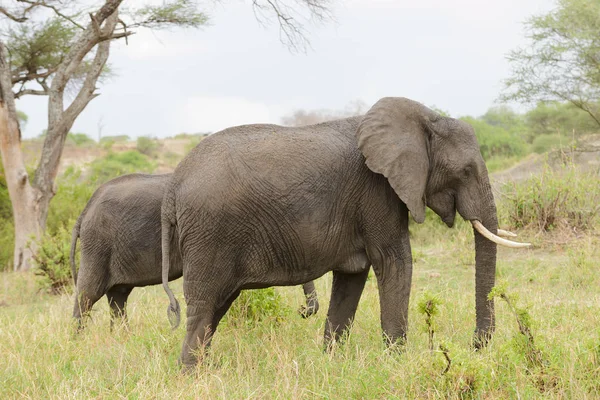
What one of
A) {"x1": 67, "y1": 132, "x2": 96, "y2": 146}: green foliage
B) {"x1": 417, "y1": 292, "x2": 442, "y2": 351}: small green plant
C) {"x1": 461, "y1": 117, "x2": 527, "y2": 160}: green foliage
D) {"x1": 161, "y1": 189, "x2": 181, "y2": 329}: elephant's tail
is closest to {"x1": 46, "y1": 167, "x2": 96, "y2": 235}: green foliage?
{"x1": 161, "y1": 189, "x2": 181, "y2": 329}: elephant's tail

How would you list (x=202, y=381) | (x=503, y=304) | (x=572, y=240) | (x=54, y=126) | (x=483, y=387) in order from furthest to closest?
(x=54, y=126) → (x=572, y=240) → (x=503, y=304) → (x=202, y=381) → (x=483, y=387)

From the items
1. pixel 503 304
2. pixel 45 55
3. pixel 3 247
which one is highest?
pixel 45 55

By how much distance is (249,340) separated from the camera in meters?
5.03

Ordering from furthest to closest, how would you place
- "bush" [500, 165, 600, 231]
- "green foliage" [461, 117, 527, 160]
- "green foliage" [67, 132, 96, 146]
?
"green foliage" [67, 132, 96, 146], "green foliage" [461, 117, 527, 160], "bush" [500, 165, 600, 231]

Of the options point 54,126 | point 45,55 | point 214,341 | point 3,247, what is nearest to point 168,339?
point 214,341

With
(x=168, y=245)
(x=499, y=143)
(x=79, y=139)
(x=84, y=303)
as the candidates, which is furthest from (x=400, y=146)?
(x=79, y=139)

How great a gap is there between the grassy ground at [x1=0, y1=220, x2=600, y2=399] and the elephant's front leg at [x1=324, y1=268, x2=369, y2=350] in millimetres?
123

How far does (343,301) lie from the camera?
4797 millimetres

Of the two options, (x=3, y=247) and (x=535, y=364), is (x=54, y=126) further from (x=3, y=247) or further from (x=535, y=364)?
(x=535, y=364)

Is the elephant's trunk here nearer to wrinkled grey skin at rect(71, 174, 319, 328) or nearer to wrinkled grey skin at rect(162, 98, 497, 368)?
wrinkled grey skin at rect(162, 98, 497, 368)

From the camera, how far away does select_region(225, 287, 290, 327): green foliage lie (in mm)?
5422

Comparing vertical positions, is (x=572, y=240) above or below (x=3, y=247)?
above

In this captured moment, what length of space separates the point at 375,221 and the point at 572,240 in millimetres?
5592

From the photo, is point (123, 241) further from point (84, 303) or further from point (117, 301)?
point (117, 301)
